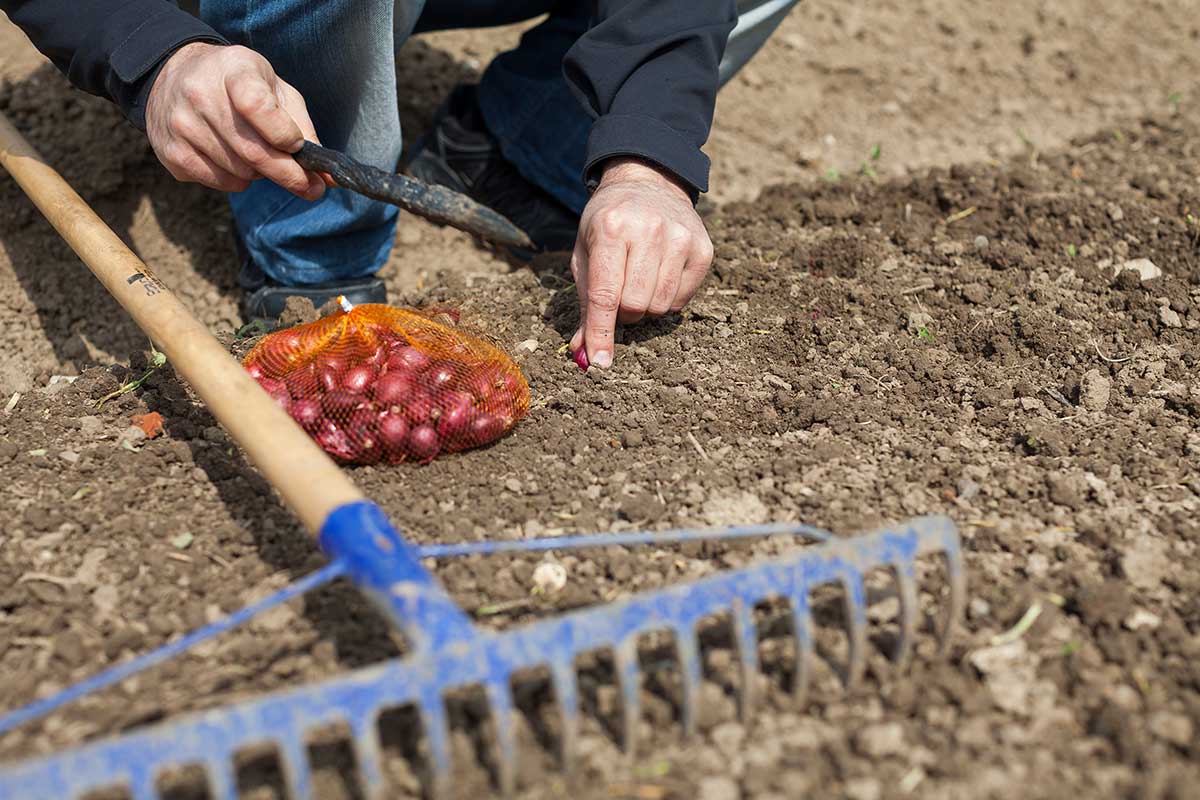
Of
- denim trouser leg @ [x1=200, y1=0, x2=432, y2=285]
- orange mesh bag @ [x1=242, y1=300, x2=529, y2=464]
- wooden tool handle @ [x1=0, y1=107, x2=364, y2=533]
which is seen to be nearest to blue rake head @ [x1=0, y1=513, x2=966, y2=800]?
wooden tool handle @ [x1=0, y1=107, x2=364, y2=533]

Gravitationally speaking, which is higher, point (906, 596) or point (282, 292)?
point (906, 596)

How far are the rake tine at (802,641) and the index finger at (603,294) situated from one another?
1.04m

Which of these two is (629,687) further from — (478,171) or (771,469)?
(478,171)

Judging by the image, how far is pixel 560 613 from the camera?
1977 mm

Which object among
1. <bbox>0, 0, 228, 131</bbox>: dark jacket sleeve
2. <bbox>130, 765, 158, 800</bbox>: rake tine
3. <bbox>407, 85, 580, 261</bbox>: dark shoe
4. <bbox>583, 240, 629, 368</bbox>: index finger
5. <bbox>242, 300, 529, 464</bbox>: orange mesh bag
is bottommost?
<bbox>407, 85, 580, 261</bbox>: dark shoe

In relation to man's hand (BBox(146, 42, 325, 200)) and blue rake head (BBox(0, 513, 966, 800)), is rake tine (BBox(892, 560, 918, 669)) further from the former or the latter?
man's hand (BBox(146, 42, 325, 200))

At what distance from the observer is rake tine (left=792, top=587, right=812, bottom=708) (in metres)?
1.68

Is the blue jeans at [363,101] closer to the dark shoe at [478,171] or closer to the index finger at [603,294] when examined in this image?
the dark shoe at [478,171]

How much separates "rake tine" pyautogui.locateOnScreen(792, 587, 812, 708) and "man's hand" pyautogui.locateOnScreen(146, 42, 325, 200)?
5.06ft

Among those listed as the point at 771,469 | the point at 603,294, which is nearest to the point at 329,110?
the point at 603,294

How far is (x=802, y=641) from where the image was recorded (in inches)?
66.4

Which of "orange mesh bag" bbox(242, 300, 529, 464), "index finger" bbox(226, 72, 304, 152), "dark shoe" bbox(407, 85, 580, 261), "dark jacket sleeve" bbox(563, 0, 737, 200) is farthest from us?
"dark shoe" bbox(407, 85, 580, 261)

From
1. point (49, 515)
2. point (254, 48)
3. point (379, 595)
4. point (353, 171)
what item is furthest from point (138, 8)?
point (379, 595)

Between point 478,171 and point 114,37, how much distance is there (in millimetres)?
1544
